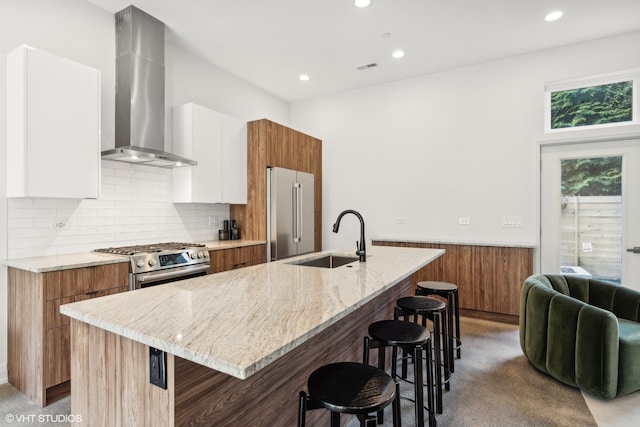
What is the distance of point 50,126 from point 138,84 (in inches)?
38.8

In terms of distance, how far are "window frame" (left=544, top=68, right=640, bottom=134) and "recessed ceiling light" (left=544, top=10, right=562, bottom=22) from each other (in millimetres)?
897

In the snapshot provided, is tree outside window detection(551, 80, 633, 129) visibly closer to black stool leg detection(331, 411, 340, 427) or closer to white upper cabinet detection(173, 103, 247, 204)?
white upper cabinet detection(173, 103, 247, 204)

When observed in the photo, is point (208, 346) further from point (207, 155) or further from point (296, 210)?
point (296, 210)

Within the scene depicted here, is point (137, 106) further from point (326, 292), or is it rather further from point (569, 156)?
point (569, 156)

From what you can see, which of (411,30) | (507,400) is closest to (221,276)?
(507,400)

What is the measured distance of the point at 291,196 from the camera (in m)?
4.67

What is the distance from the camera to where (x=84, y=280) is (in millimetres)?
2488

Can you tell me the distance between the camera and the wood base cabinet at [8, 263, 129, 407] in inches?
90.4

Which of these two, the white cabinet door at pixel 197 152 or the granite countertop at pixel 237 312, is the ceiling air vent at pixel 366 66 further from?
the granite countertop at pixel 237 312

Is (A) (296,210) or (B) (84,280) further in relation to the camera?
(A) (296,210)

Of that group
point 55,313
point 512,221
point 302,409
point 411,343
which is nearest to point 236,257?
point 55,313

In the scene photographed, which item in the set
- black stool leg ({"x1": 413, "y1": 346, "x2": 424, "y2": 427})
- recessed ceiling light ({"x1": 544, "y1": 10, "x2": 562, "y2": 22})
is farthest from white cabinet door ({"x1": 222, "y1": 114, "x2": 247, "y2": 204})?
recessed ceiling light ({"x1": 544, "y1": 10, "x2": 562, "y2": 22})

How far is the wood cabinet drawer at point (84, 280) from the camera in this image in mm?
2309

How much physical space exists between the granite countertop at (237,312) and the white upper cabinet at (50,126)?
162cm
